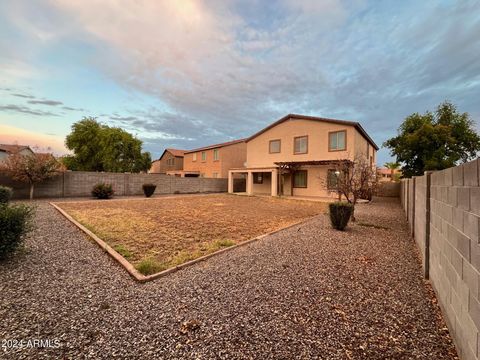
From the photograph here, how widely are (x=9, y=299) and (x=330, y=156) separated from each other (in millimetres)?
19965

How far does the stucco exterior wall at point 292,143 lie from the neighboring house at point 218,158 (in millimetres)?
4937

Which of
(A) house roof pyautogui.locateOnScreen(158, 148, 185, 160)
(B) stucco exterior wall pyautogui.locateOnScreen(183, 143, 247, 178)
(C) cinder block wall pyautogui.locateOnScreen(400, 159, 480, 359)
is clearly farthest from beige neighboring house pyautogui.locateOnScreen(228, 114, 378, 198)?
(A) house roof pyautogui.locateOnScreen(158, 148, 185, 160)

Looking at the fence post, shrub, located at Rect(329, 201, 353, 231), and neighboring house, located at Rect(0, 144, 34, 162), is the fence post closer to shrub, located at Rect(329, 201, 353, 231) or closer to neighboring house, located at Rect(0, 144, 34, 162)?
shrub, located at Rect(329, 201, 353, 231)

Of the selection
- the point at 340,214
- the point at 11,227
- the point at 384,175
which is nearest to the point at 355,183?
the point at 340,214

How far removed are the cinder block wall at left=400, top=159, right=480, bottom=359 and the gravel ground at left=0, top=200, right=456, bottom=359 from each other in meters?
0.33

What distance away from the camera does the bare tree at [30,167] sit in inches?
545

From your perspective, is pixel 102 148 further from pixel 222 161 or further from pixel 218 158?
pixel 222 161

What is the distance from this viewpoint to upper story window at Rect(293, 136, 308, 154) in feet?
68.8

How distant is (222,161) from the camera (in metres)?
29.7

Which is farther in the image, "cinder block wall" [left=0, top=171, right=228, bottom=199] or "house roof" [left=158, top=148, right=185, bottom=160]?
"house roof" [left=158, top=148, right=185, bottom=160]

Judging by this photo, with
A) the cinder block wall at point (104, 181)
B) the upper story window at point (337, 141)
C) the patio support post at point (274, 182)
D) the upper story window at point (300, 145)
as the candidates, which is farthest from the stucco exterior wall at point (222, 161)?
the upper story window at point (337, 141)

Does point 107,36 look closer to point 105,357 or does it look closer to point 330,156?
point 105,357

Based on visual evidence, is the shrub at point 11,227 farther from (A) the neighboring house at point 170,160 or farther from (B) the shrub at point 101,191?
(A) the neighboring house at point 170,160

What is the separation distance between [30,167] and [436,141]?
105 feet
